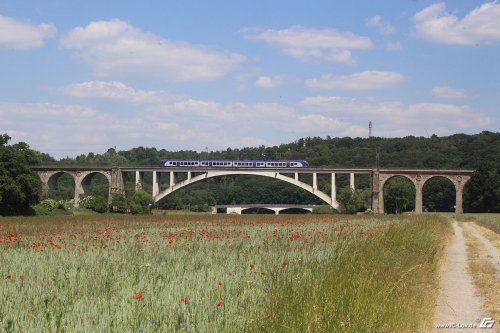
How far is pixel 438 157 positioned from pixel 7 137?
11705 centimetres

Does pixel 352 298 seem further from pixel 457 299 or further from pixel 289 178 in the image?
pixel 289 178

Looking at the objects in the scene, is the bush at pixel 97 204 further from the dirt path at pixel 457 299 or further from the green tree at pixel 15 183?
the dirt path at pixel 457 299

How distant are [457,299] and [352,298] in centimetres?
454

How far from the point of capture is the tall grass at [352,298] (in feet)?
23.2

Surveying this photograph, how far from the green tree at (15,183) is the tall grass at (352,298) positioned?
2199 inches

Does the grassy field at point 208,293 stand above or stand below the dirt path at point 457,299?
above

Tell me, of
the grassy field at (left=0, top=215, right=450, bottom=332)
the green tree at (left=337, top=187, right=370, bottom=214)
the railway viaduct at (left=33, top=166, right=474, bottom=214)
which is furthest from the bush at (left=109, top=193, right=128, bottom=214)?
the grassy field at (left=0, top=215, right=450, bottom=332)

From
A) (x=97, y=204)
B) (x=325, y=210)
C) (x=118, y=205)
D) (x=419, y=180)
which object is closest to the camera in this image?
(x=97, y=204)

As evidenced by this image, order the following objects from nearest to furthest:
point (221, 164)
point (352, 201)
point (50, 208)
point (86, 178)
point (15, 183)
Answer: point (15, 183) → point (50, 208) → point (352, 201) → point (86, 178) → point (221, 164)

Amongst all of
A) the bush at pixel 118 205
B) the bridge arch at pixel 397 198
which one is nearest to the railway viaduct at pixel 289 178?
the bush at pixel 118 205

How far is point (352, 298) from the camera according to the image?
8.54 m

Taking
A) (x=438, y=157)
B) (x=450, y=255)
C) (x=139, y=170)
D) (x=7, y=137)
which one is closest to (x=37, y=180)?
(x=7, y=137)

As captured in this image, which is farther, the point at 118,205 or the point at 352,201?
the point at 352,201

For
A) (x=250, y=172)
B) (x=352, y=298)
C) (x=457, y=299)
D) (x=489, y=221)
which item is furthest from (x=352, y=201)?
(x=352, y=298)
